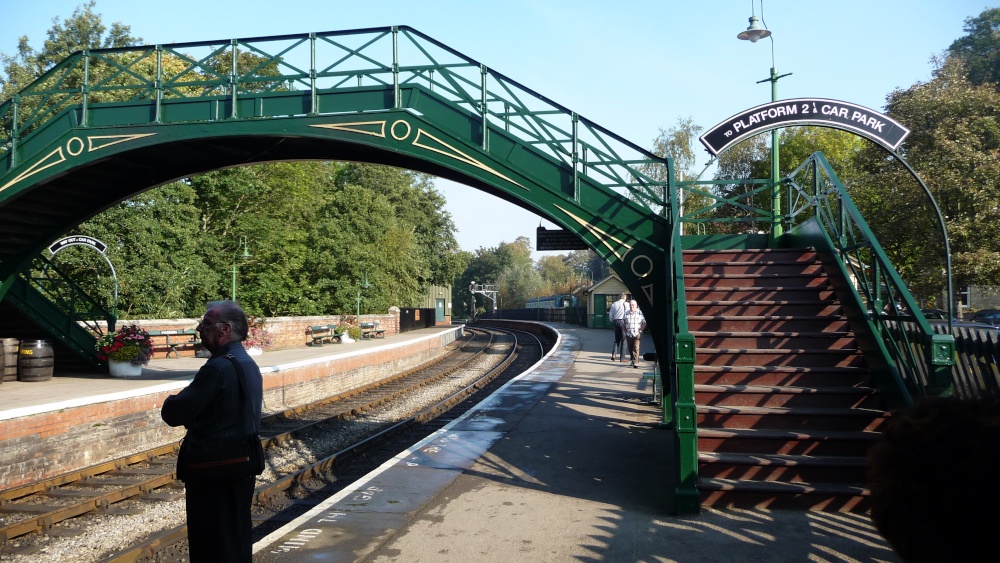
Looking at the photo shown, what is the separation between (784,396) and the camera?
23.7 ft

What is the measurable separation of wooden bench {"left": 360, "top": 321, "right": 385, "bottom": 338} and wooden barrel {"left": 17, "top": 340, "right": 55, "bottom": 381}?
19.2 metres

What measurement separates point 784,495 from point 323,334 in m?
23.9

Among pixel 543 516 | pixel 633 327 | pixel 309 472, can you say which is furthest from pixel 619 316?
pixel 543 516

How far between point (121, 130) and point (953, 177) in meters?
23.5

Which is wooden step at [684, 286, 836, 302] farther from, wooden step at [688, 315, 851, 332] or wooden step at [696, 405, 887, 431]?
wooden step at [696, 405, 887, 431]

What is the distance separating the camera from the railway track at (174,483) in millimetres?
6812

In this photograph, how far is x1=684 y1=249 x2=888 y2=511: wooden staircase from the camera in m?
6.36

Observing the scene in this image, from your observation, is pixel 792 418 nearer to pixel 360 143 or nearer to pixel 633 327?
pixel 360 143

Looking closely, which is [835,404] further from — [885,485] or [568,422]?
[885,485]

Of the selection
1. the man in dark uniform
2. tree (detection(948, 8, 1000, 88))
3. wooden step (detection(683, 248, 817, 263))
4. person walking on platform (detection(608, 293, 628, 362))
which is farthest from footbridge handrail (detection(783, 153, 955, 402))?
tree (detection(948, 8, 1000, 88))

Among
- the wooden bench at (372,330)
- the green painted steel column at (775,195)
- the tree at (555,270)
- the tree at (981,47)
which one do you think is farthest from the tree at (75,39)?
the tree at (555,270)

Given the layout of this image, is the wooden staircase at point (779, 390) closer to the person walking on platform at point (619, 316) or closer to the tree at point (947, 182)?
the person walking on platform at point (619, 316)

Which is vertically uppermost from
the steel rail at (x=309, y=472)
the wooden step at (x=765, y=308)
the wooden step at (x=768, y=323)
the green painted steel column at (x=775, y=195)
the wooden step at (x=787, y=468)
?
the green painted steel column at (x=775, y=195)

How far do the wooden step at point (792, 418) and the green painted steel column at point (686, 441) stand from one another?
657 mm
